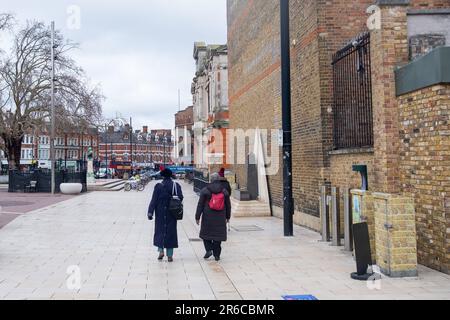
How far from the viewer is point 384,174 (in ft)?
27.5

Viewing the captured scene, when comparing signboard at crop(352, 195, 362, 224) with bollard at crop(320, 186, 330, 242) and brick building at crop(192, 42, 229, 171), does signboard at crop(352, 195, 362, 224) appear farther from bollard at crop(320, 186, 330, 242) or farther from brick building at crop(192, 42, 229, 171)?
brick building at crop(192, 42, 229, 171)

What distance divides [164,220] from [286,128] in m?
4.46

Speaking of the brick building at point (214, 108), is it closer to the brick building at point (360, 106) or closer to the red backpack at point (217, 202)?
the brick building at point (360, 106)

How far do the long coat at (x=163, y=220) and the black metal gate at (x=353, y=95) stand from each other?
426 centimetres

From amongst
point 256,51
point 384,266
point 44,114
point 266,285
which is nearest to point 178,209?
point 266,285

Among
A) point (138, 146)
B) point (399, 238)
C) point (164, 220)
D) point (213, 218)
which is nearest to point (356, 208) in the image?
point (399, 238)

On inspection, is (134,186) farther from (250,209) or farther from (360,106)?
(360,106)

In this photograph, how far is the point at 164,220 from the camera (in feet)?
28.1

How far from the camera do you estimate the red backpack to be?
861 cm

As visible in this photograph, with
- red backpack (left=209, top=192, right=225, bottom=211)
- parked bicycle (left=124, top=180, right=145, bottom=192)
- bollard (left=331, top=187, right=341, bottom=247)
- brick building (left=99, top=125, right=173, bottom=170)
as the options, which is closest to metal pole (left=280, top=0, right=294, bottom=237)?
bollard (left=331, top=187, right=341, bottom=247)

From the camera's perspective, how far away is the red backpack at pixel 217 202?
28.2ft

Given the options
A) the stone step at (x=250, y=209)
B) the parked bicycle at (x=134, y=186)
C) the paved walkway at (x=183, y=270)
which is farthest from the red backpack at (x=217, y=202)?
the parked bicycle at (x=134, y=186)

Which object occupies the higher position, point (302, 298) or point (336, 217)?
point (336, 217)

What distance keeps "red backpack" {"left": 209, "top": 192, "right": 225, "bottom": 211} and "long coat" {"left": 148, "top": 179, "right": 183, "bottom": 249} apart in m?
0.58
